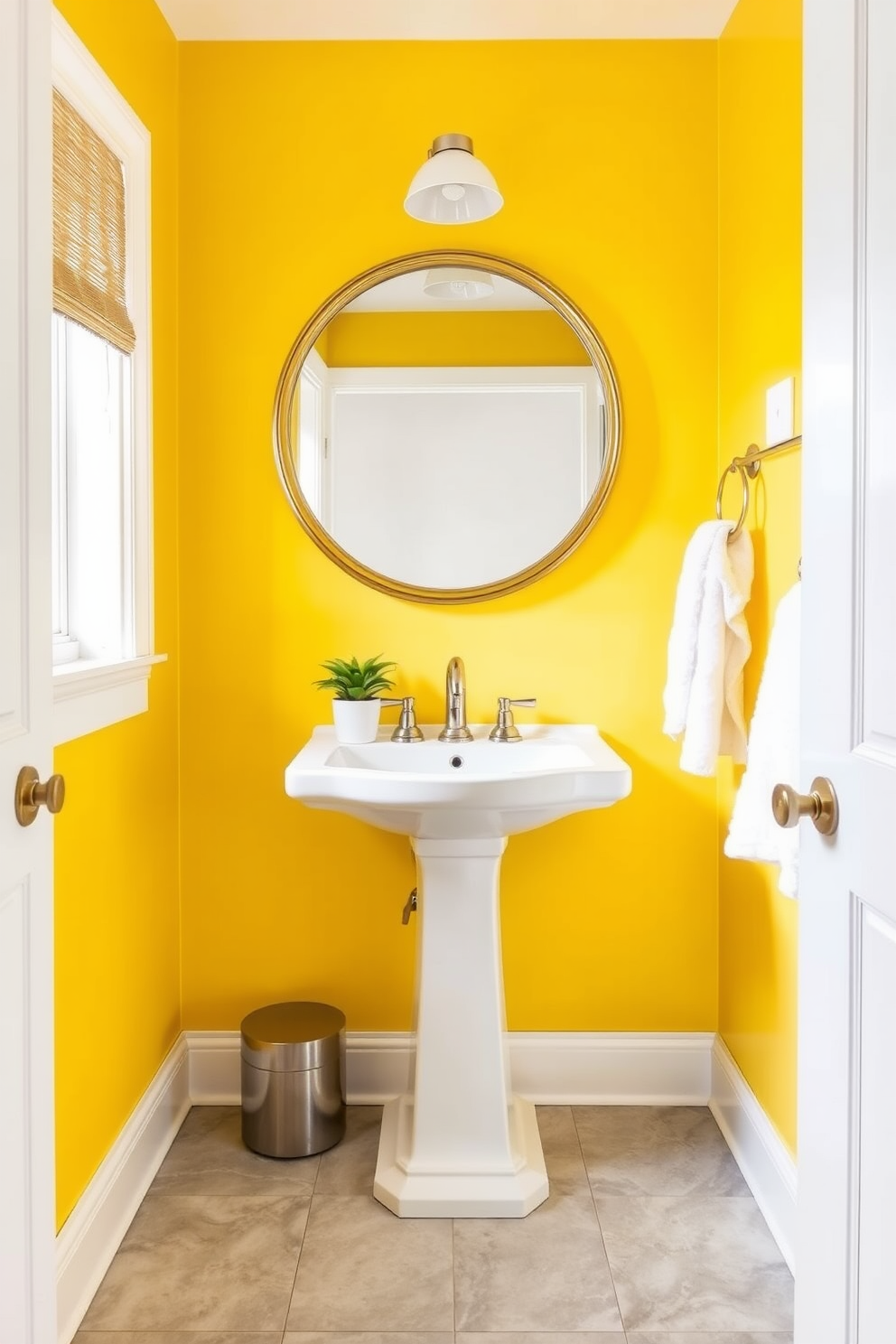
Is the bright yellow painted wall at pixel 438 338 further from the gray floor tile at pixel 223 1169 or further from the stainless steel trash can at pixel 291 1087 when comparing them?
the gray floor tile at pixel 223 1169

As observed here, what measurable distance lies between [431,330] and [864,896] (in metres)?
1.69

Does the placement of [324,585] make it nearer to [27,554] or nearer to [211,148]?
[211,148]

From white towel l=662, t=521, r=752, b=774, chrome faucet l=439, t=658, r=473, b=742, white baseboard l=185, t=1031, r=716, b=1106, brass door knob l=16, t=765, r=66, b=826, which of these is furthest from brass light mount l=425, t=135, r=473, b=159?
white baseboard l=185, t=1031, r=716, b=1106

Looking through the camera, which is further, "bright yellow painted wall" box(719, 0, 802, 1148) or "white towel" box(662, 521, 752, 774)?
"white towel" box(662, 521, 752, 774)

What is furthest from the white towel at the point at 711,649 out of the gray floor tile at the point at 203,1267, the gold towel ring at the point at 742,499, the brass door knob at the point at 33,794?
the brass door knob at the point at 33,794

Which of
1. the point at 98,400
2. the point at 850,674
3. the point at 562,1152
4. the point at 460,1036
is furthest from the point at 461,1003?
the point at 98,400

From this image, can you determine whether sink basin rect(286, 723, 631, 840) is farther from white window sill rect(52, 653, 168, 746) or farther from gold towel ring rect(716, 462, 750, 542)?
gold towel ring rect(716, 462, 750, 542)

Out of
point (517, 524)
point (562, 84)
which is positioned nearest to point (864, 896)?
point (517, 524)

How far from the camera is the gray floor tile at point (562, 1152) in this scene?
2016 millimetres

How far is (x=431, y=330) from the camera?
2273 mm

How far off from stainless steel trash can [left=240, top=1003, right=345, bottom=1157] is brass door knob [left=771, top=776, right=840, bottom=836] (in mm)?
1366

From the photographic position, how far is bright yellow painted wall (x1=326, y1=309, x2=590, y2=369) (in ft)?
7.45

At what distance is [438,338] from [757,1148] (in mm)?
1800

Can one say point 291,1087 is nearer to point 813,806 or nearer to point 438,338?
point 813,806
